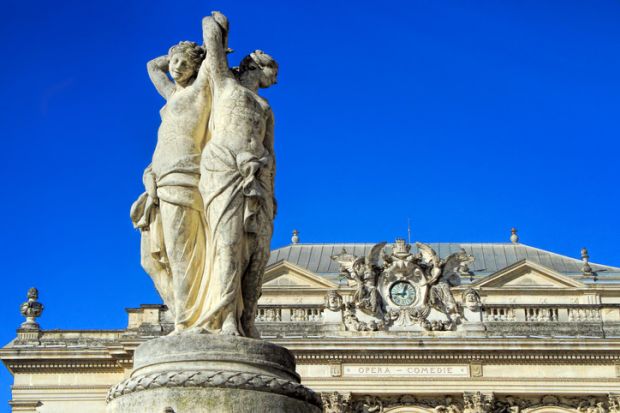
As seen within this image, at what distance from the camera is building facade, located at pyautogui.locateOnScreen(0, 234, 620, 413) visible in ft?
122

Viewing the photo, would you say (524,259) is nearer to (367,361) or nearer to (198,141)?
(367,361)

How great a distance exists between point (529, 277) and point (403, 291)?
8800mm

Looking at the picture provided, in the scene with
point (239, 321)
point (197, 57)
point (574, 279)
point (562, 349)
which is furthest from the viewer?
point (574, 279)

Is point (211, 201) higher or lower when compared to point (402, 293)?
lower

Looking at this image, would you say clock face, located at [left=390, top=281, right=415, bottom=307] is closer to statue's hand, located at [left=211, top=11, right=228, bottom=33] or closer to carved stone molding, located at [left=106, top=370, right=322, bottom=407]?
statue's hand, located at [left=211, top=11, right=228, bottom=33]

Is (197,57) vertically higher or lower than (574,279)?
lower

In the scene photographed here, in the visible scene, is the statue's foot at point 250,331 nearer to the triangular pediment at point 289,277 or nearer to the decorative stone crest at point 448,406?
the decorative stone crest at point 448,406

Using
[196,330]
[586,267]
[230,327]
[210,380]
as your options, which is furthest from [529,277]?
[210,380]

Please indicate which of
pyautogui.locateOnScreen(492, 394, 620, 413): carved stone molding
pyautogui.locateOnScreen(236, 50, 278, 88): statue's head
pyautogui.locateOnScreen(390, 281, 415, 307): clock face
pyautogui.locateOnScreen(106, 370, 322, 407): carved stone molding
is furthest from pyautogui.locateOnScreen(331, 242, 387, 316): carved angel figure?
pyautogui.locateOnScreen(106, 370, 322, 407): carved stone molding

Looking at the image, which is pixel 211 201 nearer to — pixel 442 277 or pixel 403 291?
pixel 403 291

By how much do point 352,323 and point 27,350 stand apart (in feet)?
39.8

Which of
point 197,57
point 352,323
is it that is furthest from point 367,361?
point 197,57

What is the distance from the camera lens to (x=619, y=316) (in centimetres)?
3888

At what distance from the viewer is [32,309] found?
41.9 m
